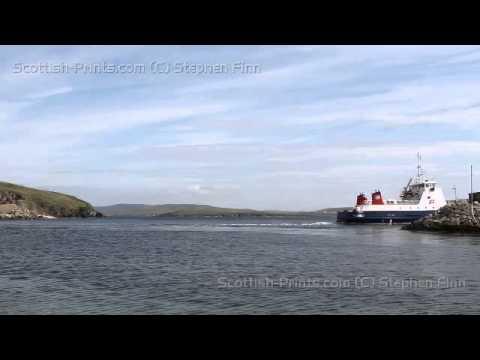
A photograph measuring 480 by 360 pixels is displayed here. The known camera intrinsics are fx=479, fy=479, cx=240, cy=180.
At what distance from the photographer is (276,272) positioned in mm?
26219

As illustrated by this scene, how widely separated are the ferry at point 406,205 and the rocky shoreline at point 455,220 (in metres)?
14.5

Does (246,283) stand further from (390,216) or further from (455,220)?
(390,216)

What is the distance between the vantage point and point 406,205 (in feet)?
271

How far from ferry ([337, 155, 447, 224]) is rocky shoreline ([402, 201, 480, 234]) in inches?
569

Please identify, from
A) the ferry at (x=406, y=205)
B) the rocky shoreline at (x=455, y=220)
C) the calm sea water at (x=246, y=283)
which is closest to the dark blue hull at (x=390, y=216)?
the ferry at (x=406, y=205)

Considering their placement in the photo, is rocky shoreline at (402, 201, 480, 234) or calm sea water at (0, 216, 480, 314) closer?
calm sea water at (0, 216, 480, 314)

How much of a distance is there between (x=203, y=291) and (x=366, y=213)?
69313 millimetres

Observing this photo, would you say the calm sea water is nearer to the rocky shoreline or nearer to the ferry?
the rocky shoreline

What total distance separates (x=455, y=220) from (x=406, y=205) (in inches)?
886

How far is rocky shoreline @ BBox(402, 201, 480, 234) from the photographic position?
57812mm

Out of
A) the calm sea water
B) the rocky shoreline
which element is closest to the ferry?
the rocky shoreline
